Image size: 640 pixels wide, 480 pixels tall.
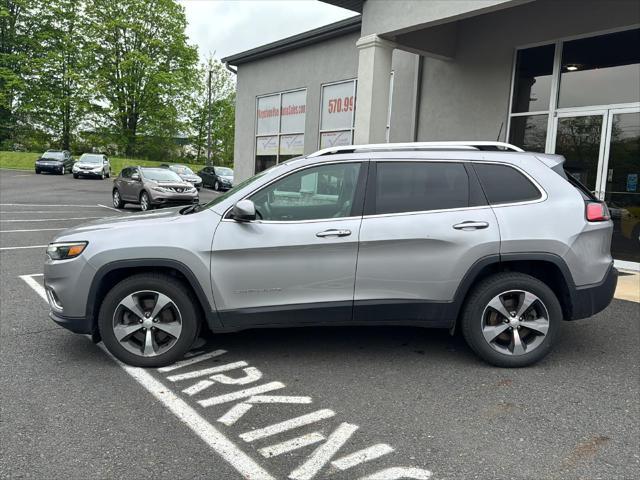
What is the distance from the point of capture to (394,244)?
409 cm

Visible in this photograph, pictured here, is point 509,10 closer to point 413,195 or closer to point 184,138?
point 413,195

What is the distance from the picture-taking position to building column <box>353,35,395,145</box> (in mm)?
9492

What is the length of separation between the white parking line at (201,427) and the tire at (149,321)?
0.53 feet

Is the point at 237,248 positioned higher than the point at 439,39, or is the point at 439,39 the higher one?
the point at 439,39

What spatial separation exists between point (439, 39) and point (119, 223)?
8199 millimetres

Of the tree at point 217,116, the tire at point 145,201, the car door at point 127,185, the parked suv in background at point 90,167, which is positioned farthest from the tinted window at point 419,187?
the tree at point 217,116

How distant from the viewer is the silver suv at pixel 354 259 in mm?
4047

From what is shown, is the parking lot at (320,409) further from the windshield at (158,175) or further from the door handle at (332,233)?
the windshield at (158,175)

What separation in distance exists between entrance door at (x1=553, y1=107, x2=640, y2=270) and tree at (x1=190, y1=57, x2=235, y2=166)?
151 feet

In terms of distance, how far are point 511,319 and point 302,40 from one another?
11.9 meters

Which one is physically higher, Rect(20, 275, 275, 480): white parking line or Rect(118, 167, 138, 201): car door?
Rect(118, 167, 138, 201): car door

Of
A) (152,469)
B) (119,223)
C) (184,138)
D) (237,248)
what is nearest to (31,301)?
(119,223)

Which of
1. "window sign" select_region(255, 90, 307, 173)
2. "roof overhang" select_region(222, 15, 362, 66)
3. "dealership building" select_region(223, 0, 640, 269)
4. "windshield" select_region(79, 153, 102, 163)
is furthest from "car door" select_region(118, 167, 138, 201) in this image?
"windshield" select_region(79, 153, 102, 163)

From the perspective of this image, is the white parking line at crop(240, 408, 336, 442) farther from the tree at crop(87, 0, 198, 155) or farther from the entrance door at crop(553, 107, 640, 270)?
the tree at crop(87, 0, 198, 155)
